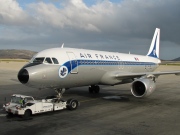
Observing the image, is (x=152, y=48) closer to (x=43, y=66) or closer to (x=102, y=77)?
(x=102, y=77)

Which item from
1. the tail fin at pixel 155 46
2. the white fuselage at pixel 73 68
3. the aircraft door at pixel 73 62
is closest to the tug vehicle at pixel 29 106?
the white fuselage at pixel 73 68

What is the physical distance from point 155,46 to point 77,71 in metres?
16.7

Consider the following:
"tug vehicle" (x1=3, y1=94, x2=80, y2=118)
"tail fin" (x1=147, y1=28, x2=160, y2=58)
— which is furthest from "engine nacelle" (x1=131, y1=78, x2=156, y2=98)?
"tail fin" (x1=147, y1=28, x2=160, y2=58)

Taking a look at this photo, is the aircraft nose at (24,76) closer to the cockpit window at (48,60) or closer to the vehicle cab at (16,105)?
the vehicle cab at (16,105)

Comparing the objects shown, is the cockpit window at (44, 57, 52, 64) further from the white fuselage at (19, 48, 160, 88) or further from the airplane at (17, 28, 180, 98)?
the white fuselage at (19, 48, 160, 88)

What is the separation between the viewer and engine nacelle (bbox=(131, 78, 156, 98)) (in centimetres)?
1602

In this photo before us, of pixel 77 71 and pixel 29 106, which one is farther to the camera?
pixel 77 71

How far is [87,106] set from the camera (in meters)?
15.7

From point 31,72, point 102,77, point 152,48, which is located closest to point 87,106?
point 102,77

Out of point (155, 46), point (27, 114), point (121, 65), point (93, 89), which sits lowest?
point (27, 114)

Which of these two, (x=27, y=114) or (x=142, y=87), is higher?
(x=142, y=87)

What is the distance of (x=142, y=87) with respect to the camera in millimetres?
17047

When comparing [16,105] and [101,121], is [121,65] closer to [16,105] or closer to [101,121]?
[101,121]

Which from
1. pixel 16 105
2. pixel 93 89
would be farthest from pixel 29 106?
pixel 93 89
